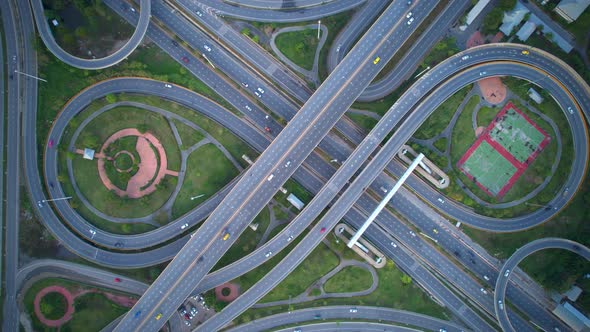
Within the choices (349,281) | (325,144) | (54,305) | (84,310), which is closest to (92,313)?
(84,310)

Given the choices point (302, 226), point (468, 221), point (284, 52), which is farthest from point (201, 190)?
point (468, 221)

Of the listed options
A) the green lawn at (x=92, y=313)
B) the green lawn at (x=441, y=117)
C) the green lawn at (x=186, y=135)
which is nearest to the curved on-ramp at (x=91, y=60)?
the green lawn at (x=186, y=135)

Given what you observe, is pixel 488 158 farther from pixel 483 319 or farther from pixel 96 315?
pixel 96 315

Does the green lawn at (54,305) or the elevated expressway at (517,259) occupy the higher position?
the elevated expressway at (517,259)

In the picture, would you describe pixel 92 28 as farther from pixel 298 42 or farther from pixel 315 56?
pixel 315 56

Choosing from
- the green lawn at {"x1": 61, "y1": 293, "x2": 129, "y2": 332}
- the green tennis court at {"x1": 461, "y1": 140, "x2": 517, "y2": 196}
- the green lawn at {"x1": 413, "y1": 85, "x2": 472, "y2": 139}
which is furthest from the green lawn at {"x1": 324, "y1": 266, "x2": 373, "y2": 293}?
the green lawn at {"x1": 61, "y1": 293, "x2": 129, "y2": 332}

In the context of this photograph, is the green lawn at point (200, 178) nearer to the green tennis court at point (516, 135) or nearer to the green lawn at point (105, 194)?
the green lawn at point (105, 194)
